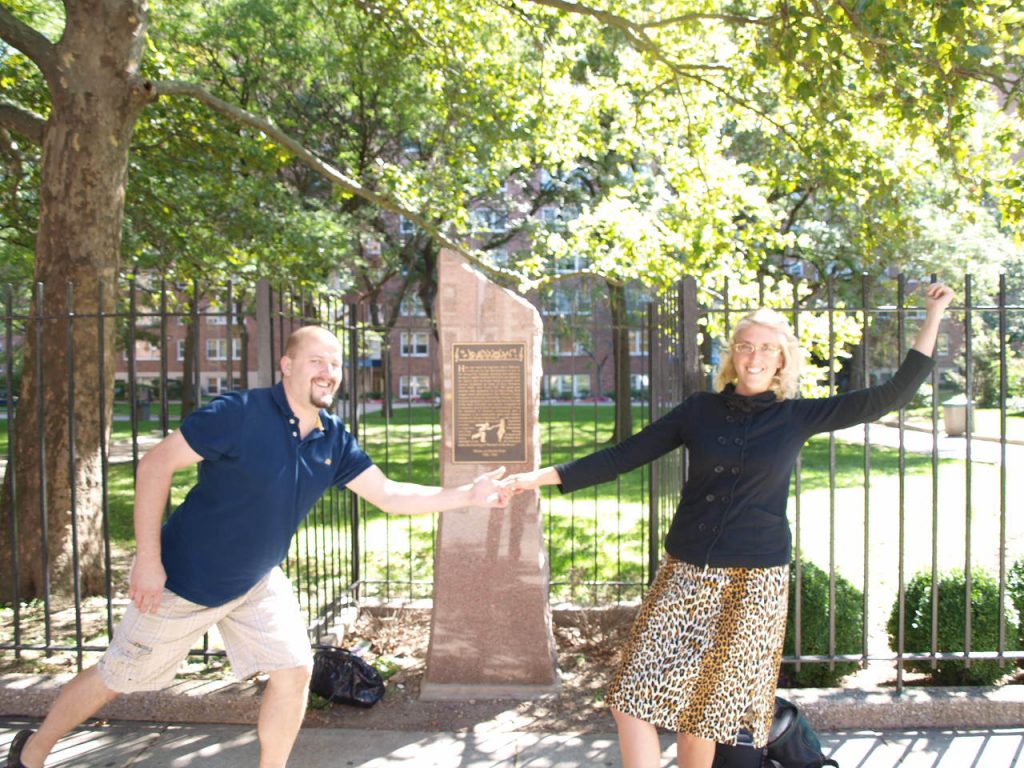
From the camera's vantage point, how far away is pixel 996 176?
6.76 m

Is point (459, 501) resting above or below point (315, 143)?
below

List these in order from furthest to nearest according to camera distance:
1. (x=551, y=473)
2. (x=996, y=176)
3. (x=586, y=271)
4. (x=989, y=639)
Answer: (x=586, y=271)
(x=996, y=176)
(x=989, y=639)
(x=551, y=473)

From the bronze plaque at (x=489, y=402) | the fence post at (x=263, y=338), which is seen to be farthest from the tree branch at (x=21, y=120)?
the bronze plaque at (x=489, y=402)

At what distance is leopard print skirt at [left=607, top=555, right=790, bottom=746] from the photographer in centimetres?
292

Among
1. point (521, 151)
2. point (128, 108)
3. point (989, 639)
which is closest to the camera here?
point (989, 639)

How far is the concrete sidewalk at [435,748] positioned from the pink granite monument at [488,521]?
21.3 inches

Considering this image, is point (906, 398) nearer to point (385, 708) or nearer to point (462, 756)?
point (462, 756)

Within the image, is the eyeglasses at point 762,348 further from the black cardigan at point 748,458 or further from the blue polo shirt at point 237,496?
the blue polo shirt at point 237,496

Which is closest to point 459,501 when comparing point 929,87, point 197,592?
→ point 197,592

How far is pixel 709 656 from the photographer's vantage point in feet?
9.73

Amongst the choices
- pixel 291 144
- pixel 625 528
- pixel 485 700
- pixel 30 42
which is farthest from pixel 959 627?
pixel 30 42

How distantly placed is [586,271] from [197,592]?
5.81m

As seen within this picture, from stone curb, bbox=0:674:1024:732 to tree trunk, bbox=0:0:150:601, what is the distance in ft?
5.54

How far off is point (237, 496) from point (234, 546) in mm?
194
